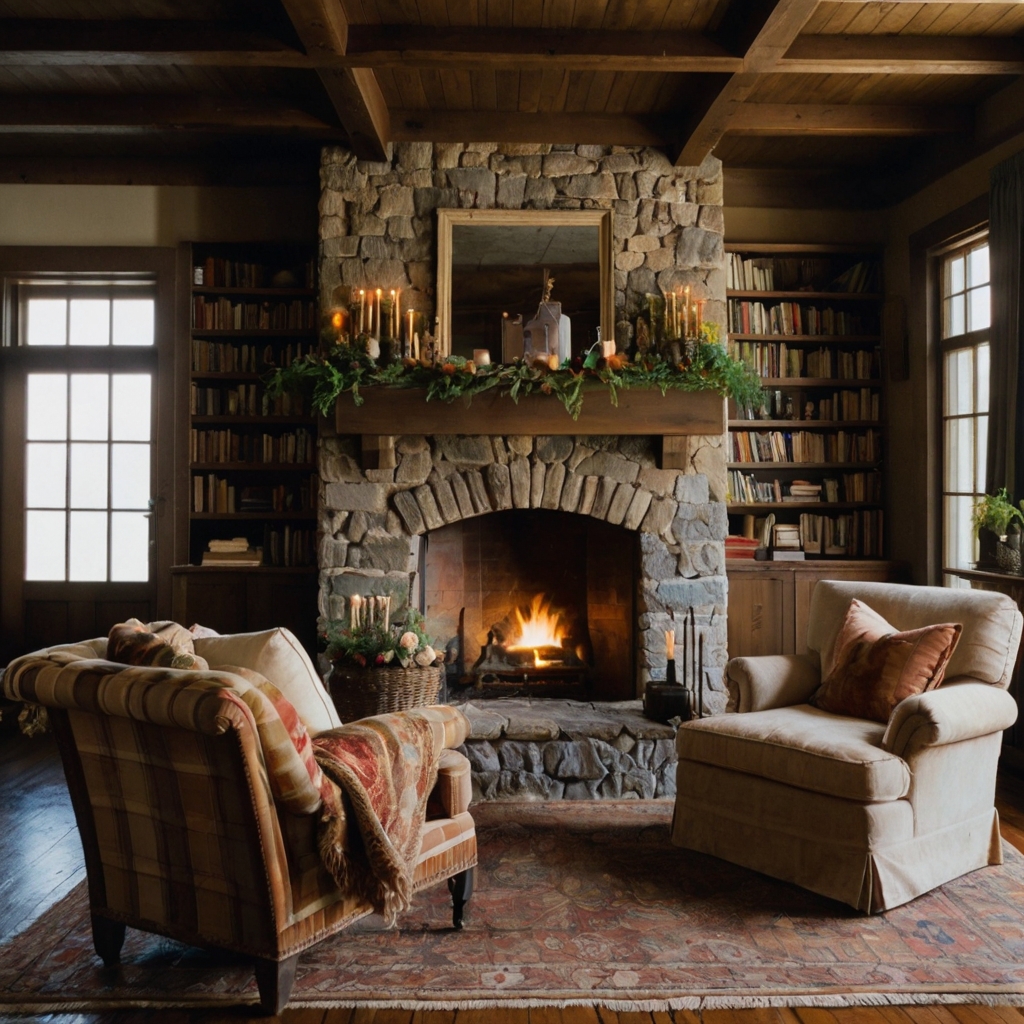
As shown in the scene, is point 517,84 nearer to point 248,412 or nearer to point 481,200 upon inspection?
point 481,200

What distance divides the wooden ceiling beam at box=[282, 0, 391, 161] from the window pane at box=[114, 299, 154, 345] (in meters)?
1.80

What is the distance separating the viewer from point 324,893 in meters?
2.13

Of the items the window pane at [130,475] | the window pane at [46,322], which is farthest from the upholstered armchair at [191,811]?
the window pane at [46,322]

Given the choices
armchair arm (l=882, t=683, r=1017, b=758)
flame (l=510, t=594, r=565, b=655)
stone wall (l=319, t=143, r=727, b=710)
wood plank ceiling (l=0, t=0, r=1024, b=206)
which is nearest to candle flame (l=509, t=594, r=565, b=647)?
flame (l=510, t=594, r=565, b=655)

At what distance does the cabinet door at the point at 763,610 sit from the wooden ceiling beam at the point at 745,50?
2.32 metres

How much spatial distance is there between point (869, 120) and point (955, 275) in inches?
40.1

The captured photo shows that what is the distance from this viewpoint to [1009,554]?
4020 mm

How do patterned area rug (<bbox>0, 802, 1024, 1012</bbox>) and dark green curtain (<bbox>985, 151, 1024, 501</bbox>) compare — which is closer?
patterned area rug (<bbox>0, 802, 1024, 1012</bbox>)

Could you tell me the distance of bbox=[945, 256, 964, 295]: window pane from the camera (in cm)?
490

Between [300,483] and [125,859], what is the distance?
3.28 m

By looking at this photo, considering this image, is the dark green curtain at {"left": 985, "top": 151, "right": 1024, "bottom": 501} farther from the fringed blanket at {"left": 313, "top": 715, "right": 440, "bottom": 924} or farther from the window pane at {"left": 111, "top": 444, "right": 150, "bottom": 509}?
the window pane at {"left": 111, "top": 444, "right": 150, "bottom": 509}

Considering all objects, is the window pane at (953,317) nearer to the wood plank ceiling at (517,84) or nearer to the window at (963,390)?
the window at (963,390)

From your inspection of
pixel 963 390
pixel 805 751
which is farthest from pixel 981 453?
pixel 805 751

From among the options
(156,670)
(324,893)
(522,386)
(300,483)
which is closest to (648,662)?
(522,386)
